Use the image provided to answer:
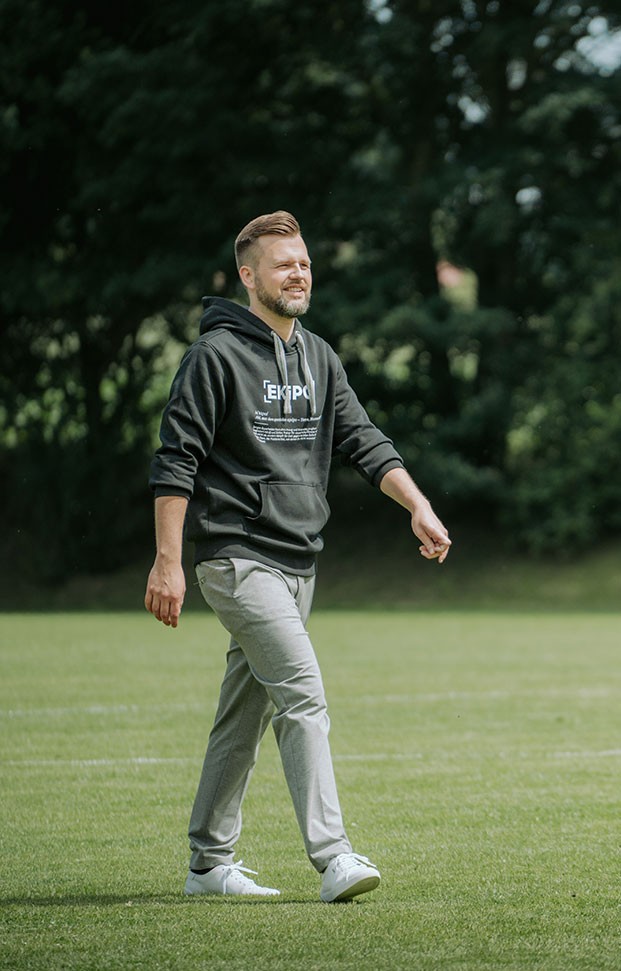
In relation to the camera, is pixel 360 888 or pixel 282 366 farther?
pixel 282 366

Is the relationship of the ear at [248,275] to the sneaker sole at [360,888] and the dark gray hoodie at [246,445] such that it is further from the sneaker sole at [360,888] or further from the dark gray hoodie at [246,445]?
the sneaker sole at [360,888]

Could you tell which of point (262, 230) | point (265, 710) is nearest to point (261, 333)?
point (262, 230)

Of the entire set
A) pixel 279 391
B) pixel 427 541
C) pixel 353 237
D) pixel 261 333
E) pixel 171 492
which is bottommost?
pixel 427 541

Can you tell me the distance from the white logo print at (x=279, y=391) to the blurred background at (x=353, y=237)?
21225 millimetres

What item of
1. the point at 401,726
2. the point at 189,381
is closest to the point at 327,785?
the point at 189,381

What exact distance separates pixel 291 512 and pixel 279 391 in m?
0.41

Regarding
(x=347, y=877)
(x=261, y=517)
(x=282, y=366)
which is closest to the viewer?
(x=347, y=877)

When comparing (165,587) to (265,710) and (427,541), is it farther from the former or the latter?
(427,541)

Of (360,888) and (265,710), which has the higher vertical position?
(265,710)

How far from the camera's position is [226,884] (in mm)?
5184

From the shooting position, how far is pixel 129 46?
28.2m

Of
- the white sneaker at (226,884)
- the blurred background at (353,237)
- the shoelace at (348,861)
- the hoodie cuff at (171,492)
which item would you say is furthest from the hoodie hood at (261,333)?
the blurred background at (353,237)

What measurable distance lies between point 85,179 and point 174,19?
3288mm

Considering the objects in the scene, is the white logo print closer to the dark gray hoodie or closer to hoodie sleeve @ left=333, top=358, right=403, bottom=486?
the dark gray hoodie
